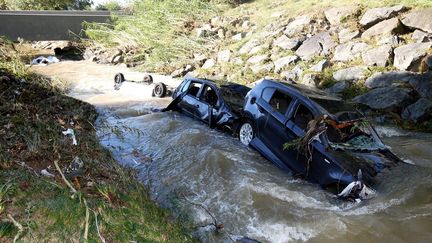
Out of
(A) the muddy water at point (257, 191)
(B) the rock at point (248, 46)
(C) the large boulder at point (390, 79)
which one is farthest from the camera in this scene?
(B) the rock at point (248, 46)

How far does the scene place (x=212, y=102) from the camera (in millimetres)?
Result: 9273

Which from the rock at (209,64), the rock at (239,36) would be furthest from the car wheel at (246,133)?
the rock at (239,36)

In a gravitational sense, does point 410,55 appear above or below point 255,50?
above

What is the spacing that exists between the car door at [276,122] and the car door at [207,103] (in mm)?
1673

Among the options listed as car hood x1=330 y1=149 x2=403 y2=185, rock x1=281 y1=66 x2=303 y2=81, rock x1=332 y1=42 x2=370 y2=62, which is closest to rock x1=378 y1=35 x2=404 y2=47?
rock x1=332 y1=42 x2=370 y2=62

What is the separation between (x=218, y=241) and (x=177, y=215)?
2.55ft

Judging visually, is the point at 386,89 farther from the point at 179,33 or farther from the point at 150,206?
the point at 179,33

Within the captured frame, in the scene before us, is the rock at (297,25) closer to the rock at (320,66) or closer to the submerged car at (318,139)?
the rock at (320,66)

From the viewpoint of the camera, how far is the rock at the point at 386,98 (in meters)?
9.57

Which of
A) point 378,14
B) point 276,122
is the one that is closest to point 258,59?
point 378,14

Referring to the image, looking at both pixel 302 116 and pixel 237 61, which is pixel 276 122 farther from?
pixel 237 61

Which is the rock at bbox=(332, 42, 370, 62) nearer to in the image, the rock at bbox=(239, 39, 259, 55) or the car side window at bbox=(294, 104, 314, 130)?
the rock at bbox=(239, 39, 259, 55)

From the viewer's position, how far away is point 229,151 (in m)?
7.71

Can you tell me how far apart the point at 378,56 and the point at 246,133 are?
221 inches
